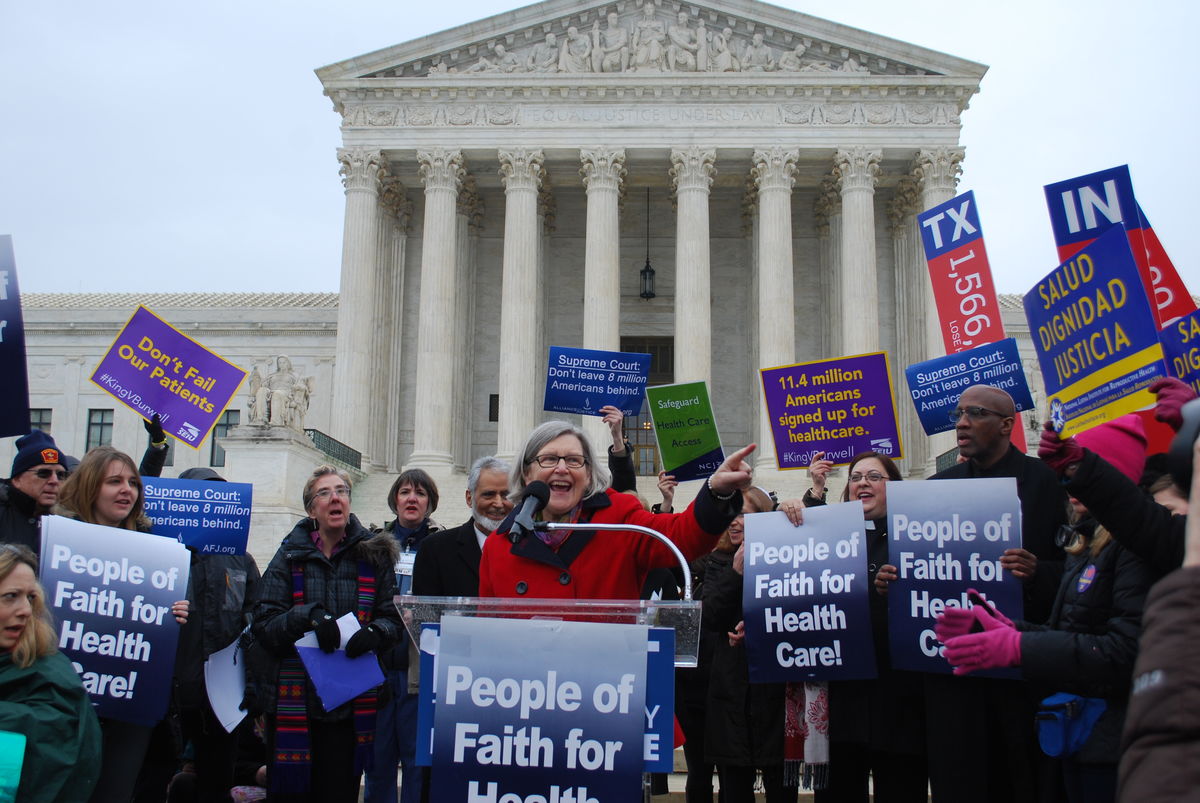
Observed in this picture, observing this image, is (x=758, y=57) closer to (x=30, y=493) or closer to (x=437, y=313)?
(x=437, y=313)

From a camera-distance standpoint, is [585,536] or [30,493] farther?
[30,493]

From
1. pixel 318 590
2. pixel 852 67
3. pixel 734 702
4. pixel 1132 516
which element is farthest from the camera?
pixel 852 67

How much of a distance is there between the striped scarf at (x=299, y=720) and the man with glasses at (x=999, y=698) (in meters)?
3.32

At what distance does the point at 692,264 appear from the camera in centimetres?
3241

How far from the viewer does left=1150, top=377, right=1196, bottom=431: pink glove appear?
4.21 m

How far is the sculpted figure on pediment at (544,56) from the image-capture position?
3366cm

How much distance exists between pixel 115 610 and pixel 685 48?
101ft

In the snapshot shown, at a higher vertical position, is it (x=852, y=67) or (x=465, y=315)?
(x=852, y=67)

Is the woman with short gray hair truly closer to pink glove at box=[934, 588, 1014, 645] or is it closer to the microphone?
the microphone

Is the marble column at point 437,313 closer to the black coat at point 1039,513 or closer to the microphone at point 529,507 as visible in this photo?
the black coat at point 1039,513

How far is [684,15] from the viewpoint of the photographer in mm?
34125

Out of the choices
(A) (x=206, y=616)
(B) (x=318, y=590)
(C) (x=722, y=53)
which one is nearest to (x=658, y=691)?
(B) (x=318, y=590)

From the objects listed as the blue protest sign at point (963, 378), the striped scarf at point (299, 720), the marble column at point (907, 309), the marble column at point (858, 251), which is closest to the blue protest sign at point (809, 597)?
the striped scarf at point (299, 720)

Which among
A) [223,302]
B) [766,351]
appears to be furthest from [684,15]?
[223,302]
